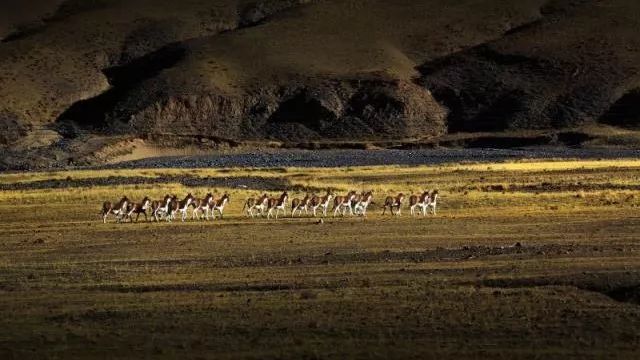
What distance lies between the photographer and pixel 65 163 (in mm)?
97938

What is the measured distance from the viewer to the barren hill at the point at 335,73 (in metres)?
148

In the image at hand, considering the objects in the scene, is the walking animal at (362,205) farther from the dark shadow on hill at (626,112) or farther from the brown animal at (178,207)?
the dark shadow on hill at (626,112)

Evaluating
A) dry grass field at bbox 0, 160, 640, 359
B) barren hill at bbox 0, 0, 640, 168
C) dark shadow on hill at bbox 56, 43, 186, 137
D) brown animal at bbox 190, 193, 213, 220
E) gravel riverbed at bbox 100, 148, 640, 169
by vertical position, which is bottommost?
dark shadow on hill at bbox 56, 43, 186, 137

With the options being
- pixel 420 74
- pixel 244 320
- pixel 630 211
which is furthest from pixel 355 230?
pixel 420 74

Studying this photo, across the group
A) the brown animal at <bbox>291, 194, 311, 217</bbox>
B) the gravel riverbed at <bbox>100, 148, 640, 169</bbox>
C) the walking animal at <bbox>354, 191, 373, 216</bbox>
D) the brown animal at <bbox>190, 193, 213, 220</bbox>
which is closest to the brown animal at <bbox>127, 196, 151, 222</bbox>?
the brown animal at <bbox>190, 193, 213, 220</bbox>

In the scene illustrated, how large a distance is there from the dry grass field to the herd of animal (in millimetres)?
715

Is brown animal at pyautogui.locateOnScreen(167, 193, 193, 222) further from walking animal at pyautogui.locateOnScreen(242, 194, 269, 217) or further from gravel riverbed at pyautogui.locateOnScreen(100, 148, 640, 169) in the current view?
gravel riverbed at pyautogui.locateOnScreen(100, 148, 640, 169)

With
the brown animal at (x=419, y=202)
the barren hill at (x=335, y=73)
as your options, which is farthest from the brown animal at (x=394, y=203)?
the barren hill at (x=335, y=73)

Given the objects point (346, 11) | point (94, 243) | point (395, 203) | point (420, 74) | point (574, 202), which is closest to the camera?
point (94, 243)

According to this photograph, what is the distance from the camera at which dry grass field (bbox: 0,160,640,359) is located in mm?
19703

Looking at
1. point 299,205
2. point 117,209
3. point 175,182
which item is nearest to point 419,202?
point 299,205

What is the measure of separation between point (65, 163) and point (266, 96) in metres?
59.1

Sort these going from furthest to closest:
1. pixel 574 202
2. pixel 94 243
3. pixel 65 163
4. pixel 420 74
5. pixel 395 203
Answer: pixel 420 74 < pixel 65 163 < pixel 574 202 < pixel 395 203 < pixel 94 243

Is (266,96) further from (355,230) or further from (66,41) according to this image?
(355,230)
